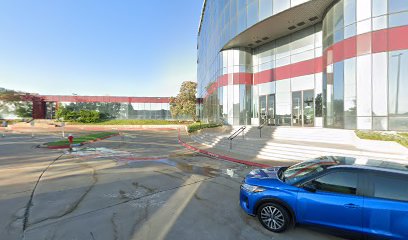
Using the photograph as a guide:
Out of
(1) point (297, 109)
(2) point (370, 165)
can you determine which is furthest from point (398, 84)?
(2) point (370, 165)

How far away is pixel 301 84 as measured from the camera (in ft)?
65.0

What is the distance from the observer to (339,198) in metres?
3.75

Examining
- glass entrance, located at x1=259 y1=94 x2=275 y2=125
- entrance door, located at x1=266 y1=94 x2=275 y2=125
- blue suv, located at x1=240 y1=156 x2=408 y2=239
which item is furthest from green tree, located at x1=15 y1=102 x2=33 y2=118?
blue suv, located at x1=240 y1=156 x2=408 y2=239

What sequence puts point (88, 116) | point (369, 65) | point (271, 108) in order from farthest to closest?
point (88, 116), point (271, 108), point (369, 65)

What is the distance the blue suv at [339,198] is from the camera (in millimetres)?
3471

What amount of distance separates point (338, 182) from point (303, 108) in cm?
1737

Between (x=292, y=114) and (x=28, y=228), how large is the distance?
20.6 m

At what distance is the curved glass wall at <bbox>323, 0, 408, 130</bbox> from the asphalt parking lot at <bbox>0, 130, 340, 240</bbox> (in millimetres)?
9293

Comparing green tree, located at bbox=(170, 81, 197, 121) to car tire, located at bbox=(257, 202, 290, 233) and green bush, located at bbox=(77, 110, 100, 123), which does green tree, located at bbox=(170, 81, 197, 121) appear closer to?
green bush, located at bbox=(77, 110, 100, 123)

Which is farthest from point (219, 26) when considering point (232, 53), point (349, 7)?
point (349, 7)

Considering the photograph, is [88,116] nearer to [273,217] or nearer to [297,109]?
[297,109]

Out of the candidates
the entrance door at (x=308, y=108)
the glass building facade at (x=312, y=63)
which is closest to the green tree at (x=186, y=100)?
the glass building facade at (x=312, y=63)

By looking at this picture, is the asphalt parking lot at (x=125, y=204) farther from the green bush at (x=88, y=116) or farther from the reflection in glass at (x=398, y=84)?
the green bush at (x=88, y=116)

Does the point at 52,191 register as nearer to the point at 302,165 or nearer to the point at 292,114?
the point at 302,165
